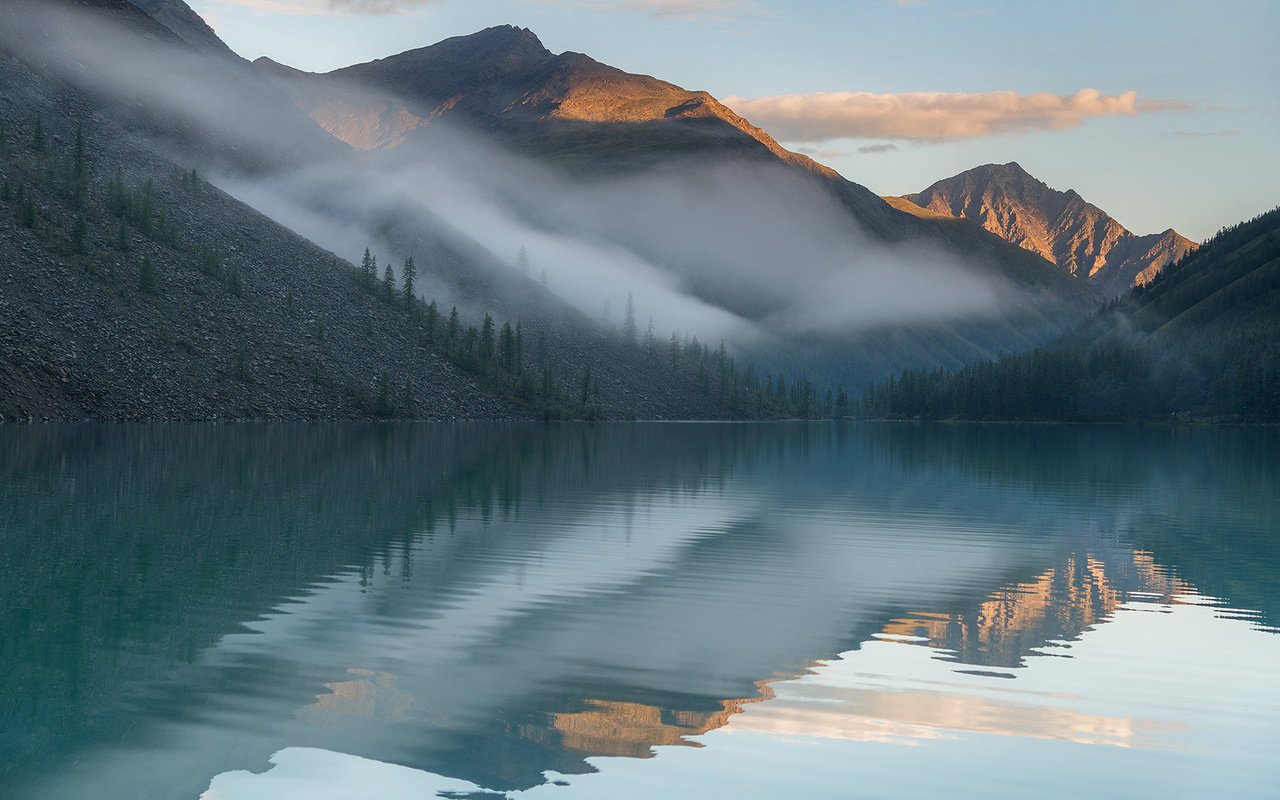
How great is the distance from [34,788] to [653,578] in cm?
2025

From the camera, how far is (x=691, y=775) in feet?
52.2

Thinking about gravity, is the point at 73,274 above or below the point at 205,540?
above

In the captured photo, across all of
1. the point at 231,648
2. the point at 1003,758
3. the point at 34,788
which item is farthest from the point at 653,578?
the point at 34,788

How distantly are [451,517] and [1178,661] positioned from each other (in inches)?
1170

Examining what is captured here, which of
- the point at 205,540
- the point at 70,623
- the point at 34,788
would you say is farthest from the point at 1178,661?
the point at 205,540

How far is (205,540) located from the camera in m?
37.4

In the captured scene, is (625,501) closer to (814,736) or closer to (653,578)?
(653,578)

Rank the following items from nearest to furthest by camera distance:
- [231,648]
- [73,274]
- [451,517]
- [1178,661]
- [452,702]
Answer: [452,702] → [231,648] → [1178,661] → [451,517] → [73,274]

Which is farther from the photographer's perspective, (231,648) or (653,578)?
(653,578)

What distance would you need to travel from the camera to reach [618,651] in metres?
23.4

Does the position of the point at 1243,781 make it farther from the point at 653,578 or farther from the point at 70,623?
the point at 70,623

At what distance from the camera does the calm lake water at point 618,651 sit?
16.3m

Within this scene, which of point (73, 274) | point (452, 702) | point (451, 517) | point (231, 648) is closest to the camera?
point (452, 702)

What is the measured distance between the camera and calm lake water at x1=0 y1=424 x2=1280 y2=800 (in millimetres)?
16266
